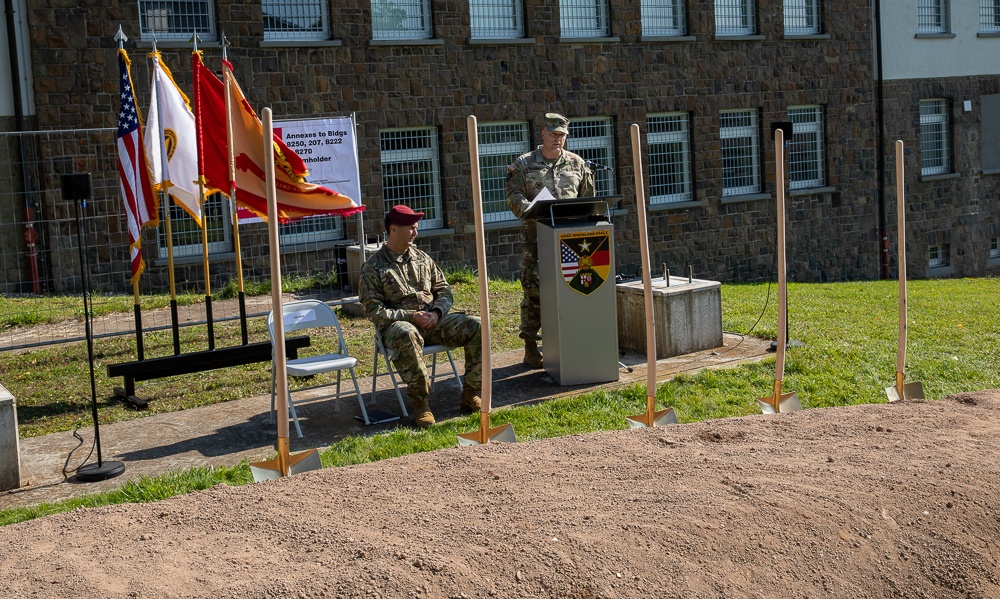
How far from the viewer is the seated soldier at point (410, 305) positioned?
8164mm

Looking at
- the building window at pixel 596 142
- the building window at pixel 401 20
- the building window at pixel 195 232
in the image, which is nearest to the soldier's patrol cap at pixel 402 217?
the building window at pixel 195 232

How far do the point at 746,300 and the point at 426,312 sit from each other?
803 cm

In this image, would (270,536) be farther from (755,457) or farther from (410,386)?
(410,386)

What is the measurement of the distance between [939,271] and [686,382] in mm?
20119

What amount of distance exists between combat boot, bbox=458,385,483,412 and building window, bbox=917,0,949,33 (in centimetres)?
2214

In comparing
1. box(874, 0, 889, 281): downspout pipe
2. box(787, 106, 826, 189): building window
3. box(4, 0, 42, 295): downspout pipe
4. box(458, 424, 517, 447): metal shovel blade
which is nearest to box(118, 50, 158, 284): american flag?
box(458, 424, 517, 447): metal shovel blade

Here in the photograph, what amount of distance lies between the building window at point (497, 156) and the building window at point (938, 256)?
40.2 feet

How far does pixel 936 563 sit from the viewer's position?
484 centimetres

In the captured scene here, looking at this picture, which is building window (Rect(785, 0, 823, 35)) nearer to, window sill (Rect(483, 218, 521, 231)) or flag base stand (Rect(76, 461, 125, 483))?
window sill (Rect(483, 218, 521, 231))

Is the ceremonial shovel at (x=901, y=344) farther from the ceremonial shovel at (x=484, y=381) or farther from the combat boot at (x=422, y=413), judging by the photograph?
the combat boot at (x=422, y=413)

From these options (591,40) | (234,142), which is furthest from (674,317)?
(591,40)

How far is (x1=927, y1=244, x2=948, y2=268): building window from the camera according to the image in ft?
87.9

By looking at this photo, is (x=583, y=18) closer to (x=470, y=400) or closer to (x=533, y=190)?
(x=533, y=190)

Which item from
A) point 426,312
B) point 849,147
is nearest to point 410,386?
point 426,312
